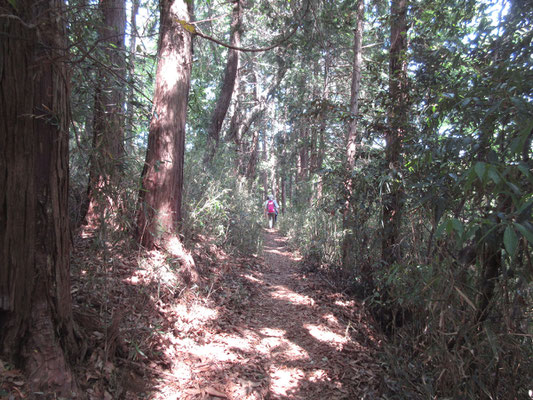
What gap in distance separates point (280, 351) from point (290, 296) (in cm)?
182

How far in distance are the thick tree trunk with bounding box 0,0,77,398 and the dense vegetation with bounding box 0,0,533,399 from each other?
0.07 feet

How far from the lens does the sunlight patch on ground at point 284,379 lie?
2.85 metres

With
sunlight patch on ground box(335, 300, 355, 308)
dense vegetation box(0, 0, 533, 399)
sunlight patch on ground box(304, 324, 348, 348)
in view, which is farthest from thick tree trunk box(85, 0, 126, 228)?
sunlight patch on ground box(335, 300, 355, 308)

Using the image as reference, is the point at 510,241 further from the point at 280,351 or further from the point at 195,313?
the point at 195,313

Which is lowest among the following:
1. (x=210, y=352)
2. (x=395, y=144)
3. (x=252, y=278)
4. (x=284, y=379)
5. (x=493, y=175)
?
(x=284, y=379)

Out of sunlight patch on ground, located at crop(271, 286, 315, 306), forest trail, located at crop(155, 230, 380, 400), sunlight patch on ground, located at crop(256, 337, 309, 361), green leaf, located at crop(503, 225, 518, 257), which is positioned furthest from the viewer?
sunlight patch on ground, located at crop(271, 286, 315, 306)

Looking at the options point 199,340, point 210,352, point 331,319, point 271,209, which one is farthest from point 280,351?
point 271,209

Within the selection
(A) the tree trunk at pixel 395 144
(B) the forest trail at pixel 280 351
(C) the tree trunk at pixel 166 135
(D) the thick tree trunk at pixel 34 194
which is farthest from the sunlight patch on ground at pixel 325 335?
(D) the thick tree trunk at pixel 34 194

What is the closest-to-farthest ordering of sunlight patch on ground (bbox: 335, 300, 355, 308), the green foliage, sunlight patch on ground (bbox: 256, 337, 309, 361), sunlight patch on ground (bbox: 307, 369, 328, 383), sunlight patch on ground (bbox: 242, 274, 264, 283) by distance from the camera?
1. sunlight patch on ground (bbox: 307, 369, 328, 383)
2. sunlight patch on ground (bbox: 256, 337, 309, 361)
3. sunlight patch on ground (bbox: 335, 300, 355, 308)
4. the green foliage
5. sunlight patch on ground (bbox: 242, 274, 264, 283)

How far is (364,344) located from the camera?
3729mm

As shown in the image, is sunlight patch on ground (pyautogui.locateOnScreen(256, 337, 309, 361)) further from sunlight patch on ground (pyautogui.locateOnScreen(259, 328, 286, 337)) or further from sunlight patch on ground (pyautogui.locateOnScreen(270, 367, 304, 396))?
sunlight patch on ground (pyautogui.locateOnScreen(270, 367, 304, 396))

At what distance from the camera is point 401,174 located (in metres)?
3.78

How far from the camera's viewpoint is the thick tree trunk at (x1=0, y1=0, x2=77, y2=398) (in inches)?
73.7

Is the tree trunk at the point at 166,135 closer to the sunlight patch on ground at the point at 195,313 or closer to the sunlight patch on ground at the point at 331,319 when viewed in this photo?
the sunlight patch on ground at the point at 195,313
